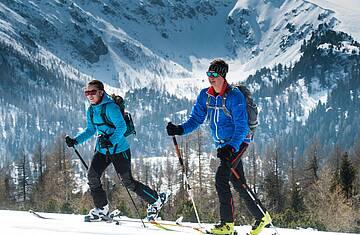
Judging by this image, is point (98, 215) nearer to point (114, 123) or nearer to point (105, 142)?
point (105, 142)

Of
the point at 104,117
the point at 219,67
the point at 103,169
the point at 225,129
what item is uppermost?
the point at 219,67

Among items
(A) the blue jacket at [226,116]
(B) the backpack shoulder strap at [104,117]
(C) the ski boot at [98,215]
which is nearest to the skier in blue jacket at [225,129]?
(A) the blue jacket at [226,116]

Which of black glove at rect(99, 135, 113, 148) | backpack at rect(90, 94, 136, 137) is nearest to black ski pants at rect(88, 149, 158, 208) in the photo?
→ black glove at rect(99, 135, 113, 148)

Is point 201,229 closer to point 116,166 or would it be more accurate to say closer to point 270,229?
point 270,229

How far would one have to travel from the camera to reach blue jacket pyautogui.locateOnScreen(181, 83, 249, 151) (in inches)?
302

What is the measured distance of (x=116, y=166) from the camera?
9758 mm

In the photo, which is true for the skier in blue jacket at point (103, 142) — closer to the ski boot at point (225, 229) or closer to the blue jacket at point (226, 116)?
the blue jacket at point (226, 116)

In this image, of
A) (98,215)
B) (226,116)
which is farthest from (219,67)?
(98,215)

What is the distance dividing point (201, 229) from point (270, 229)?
1357 millimetres

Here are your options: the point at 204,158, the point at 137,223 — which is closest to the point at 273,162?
the point at 204,158

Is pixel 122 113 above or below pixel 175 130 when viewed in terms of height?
above

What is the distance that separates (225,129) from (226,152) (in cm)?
59

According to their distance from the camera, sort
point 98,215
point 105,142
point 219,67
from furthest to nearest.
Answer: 1. point 98,215
2. point 105,142
3. point 219,67

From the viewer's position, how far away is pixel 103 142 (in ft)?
31.1
